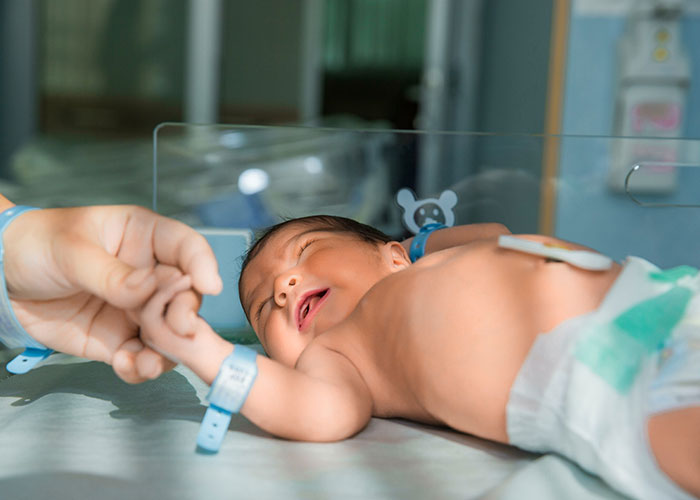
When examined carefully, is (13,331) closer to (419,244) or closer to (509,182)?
(419,244)

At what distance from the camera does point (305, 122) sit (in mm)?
3775

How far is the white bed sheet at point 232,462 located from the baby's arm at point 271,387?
0.06 ft

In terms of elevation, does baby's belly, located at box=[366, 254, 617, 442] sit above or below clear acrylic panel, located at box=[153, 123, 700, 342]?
below

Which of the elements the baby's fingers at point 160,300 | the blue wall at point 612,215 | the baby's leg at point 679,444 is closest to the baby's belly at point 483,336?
the baby's leg at point 679,444

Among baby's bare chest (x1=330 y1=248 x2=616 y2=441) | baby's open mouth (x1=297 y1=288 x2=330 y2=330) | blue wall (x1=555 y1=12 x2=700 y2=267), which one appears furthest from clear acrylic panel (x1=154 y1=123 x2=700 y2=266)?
baby's bare chest (x1=330 y1=248 x2=616 y2=441)

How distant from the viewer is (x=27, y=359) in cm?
74

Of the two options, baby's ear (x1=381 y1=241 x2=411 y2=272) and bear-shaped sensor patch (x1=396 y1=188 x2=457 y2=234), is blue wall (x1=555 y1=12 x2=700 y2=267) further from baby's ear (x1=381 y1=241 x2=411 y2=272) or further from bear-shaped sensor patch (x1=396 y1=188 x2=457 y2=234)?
baby's ear (x1=381 y1=241 x2=411 y2=272)

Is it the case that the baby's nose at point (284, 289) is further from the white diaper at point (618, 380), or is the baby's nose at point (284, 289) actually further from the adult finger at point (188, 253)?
the white diaper at point (618, 380)

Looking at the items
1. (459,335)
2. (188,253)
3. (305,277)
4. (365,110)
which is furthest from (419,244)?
(365,110)

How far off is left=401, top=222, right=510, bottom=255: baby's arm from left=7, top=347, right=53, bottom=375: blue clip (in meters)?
0.52

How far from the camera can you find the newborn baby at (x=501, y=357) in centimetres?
54

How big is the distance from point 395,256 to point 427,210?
21 cm

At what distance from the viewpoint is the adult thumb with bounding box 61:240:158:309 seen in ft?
1.95

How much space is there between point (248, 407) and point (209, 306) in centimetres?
39
